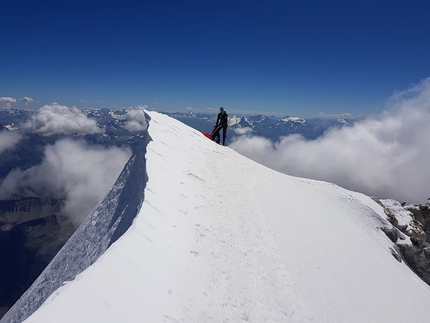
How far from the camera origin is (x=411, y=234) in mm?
24250

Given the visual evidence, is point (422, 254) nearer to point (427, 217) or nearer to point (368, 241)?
point (368, 241)

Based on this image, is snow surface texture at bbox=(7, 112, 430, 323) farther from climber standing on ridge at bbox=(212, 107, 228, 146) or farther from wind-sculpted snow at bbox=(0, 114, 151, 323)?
climber standing on ridge at bbox=(212, 107, 228, 146)

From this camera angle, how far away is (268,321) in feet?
19.6

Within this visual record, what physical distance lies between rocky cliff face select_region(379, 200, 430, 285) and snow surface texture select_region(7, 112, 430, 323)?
17.6ft

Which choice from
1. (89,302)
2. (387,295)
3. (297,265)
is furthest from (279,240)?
(89,302)

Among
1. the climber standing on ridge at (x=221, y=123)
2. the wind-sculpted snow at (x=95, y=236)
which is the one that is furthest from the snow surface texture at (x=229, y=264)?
the climber standing on ridge at (x=221, y=123)

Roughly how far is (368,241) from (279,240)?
892cm

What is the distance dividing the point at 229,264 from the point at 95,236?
7.46m

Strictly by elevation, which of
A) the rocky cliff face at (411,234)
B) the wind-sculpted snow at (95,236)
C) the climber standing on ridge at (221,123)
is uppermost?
the climber standing on ridge at (221,123)

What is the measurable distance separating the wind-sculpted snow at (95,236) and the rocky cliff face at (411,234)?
1907cm

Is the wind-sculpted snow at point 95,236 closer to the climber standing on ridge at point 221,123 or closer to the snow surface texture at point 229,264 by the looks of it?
the snow surface texture at point 229,264

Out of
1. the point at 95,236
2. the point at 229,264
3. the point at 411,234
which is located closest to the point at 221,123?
the point at 95,236

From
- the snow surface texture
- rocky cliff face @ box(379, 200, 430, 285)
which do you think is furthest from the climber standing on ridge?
rocky cliff face @ box(379, 200, 430, 285)

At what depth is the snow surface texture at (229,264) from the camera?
186 inches
